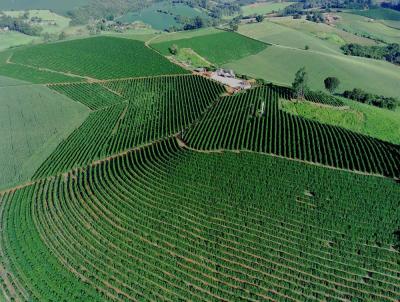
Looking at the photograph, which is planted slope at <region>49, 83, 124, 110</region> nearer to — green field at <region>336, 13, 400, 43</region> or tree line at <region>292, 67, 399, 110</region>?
tree line at <region>292, 67, 399, 110</region>

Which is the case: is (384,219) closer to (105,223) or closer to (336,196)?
(336,196)

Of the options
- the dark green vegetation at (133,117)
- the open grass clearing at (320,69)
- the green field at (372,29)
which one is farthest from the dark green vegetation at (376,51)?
the dark green vegetation at (133,117)

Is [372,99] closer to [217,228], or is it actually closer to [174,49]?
[174,49]

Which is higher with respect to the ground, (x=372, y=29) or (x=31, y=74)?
(x=372, y=29)

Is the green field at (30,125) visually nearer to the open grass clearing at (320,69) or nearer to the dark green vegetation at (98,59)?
the dark green vegetation at (98,59)

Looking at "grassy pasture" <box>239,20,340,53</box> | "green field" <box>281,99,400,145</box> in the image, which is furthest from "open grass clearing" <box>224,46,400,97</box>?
"green field" <box>281,99,400,145</box>

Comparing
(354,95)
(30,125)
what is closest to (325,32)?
(354,95)

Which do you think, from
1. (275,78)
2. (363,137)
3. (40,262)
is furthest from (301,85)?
(40,262)
